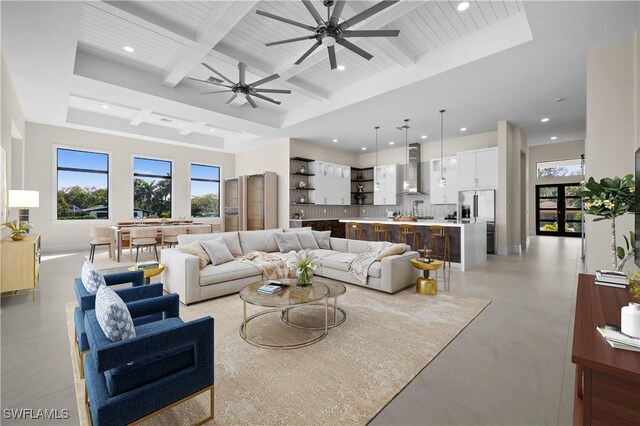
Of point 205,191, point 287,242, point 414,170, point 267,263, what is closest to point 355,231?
point 287,242

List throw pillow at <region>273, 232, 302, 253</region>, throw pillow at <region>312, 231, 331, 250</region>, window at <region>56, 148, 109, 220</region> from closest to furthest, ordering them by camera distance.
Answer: throw pillow at <region>273, 232, 302, 253</region>, throw pillow at <region>312, 231, 331, 250</region>, window at <region>56, 148, 109, 220</region>

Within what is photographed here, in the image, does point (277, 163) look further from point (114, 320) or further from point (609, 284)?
point (609, 284)

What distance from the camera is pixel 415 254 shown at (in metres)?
4.73

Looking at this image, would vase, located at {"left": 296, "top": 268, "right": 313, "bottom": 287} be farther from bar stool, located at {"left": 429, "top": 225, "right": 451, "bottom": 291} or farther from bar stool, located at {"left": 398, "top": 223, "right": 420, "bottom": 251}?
bar stool, located at {"left": 398, "top": 223, "right": 420, "bottom": 251}

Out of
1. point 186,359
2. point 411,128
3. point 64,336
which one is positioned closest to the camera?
point 186,359

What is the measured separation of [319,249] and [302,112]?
3.49 meters

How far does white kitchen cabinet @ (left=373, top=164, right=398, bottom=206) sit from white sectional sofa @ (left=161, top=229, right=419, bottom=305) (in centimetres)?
515

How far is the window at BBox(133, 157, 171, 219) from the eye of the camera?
9523 mm

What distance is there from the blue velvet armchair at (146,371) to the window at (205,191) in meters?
9.56

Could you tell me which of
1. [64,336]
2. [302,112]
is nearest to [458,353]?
[64,336]

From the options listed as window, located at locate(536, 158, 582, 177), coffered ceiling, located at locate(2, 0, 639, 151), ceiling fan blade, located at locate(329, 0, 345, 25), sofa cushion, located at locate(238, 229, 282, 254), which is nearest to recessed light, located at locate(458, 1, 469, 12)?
coffered ceiling, located at locate(2, 0, 639, 151)

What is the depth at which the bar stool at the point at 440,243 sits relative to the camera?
618cm

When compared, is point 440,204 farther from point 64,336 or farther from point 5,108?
point 5,108

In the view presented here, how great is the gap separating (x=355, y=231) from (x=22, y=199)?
21.7ft
